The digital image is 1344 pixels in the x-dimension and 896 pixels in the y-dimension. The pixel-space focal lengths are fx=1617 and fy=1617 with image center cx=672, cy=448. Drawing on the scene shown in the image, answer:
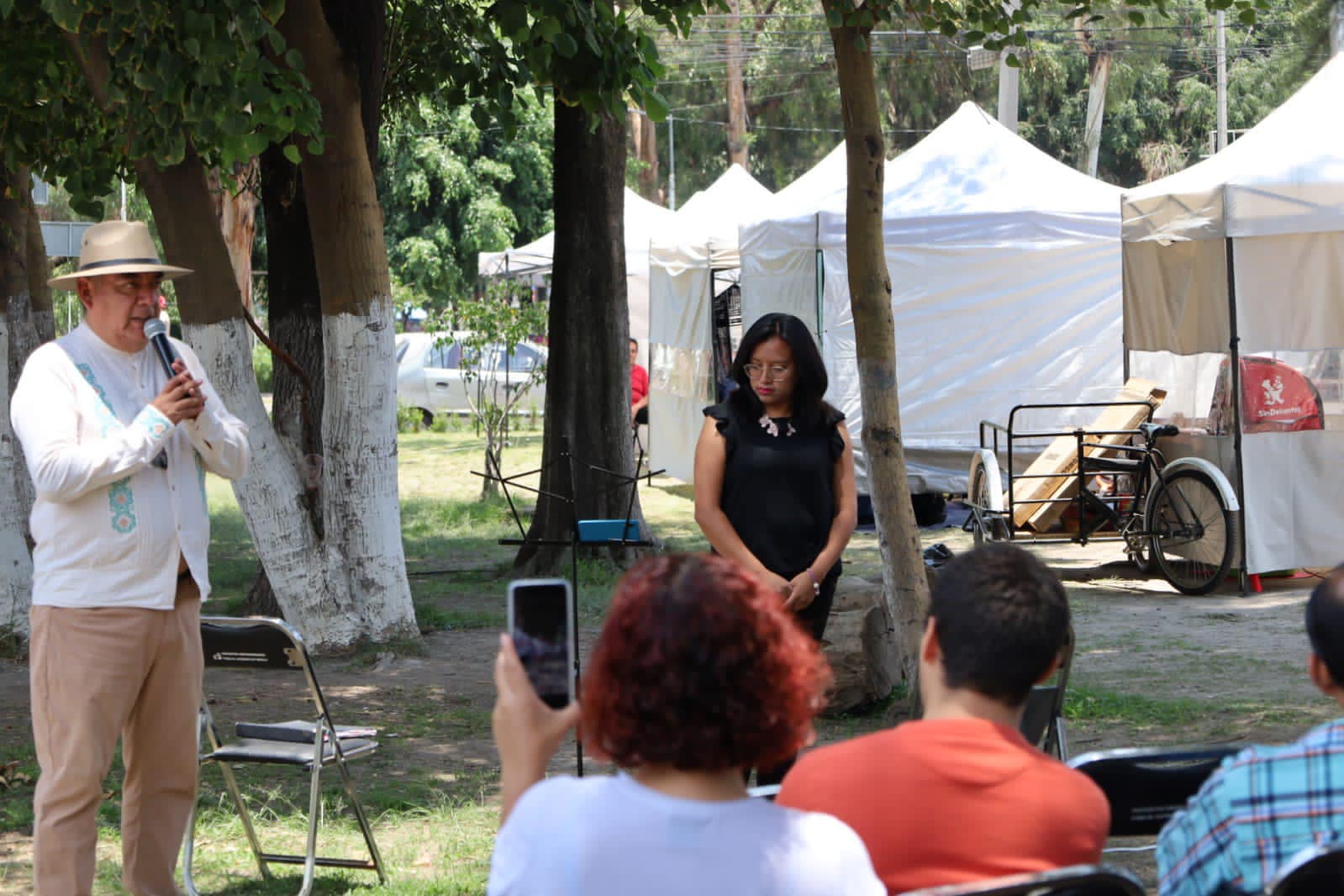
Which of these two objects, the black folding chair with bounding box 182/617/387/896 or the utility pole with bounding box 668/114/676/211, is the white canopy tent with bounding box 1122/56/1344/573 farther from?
the utility pole with bounding box 668/114/676/211

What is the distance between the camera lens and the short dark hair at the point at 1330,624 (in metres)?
2.47

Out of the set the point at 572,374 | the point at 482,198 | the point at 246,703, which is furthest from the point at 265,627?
the point at 482,198

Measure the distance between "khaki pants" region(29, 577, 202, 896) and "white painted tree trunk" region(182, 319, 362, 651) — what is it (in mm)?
4125

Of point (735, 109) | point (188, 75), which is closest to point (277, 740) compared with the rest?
point (188, 75)

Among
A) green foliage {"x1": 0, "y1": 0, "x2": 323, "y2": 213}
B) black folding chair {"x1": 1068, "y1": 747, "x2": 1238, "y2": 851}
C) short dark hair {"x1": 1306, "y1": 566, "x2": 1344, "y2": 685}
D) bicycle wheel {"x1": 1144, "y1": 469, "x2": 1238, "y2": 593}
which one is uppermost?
green foliage {"x1": 0, "y1": 0, "x2": 323, "y2": 213}

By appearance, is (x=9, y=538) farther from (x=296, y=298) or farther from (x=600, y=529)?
(x=600, y=529)

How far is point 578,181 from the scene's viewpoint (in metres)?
11.9

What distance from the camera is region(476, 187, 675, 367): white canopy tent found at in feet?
75.5

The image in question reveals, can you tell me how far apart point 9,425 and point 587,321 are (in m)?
4.09

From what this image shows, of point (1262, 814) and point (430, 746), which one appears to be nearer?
Result: point (1262, 814)

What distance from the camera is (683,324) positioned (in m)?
18.4

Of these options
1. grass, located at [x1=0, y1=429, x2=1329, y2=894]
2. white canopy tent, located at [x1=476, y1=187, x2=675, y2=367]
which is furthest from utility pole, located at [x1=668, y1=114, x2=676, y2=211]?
grass, located at [x1=0, y1=429, x2=1329, y2=894]

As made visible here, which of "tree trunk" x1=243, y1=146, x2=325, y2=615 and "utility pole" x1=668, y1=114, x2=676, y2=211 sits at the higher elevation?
"utility pole" x1=668, y1=114, x2=676, y2=211

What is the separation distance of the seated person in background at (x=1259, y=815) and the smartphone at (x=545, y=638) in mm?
959
